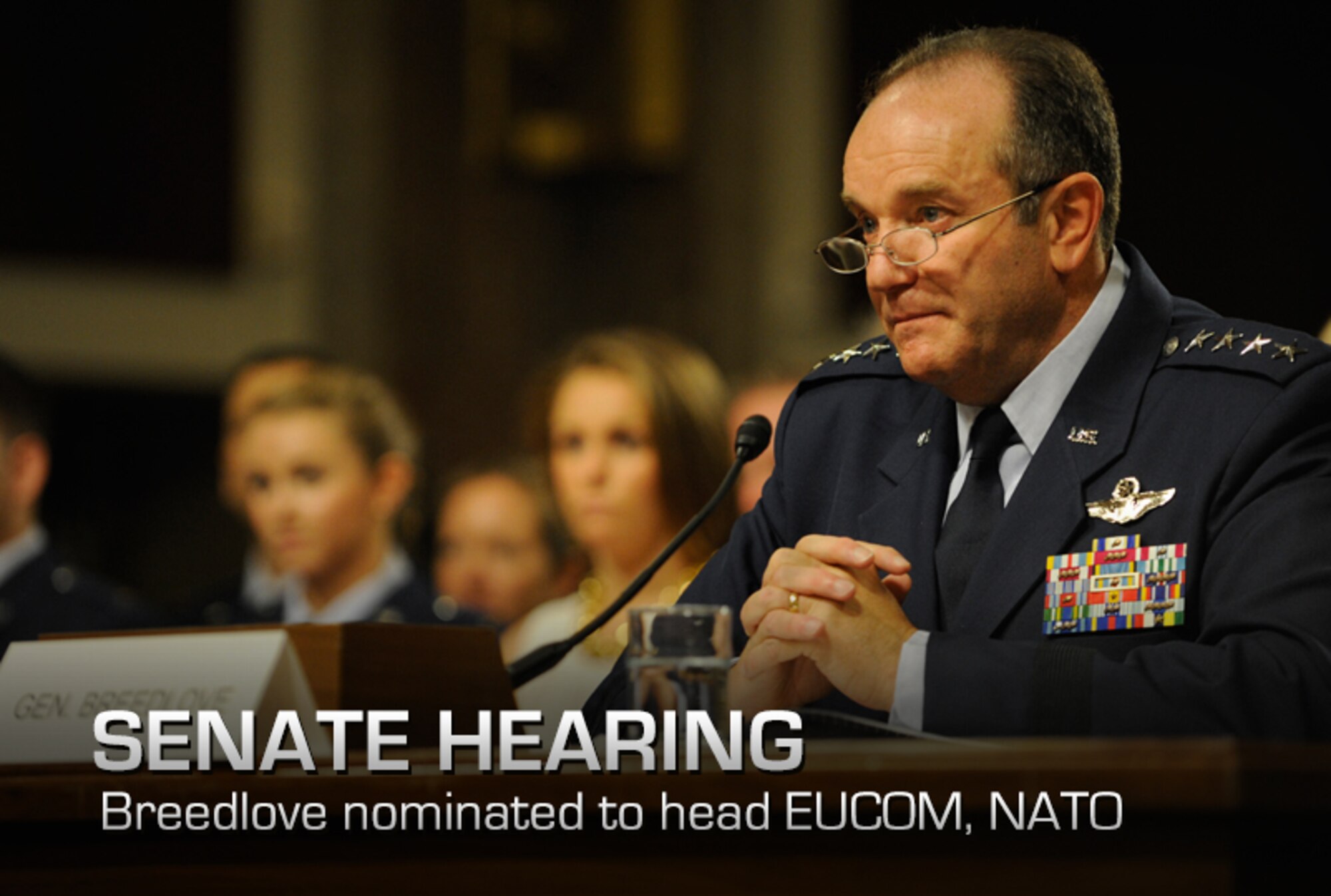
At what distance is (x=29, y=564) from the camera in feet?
14.2

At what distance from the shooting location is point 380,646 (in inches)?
72.4

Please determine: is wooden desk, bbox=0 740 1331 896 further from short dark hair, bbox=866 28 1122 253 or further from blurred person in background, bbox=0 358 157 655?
blurred person in background, bbox=0 358 157 655

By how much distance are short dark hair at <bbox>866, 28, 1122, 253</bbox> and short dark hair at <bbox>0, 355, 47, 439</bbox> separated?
2.98 m

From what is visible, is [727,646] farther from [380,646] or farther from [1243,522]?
[1243,522]

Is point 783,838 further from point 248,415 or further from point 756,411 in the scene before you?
point 248,415

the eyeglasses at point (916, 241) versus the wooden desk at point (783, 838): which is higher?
the eyeglasses at point (916, 241)

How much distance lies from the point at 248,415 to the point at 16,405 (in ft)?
2.08

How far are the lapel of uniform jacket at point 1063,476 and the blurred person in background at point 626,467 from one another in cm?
139

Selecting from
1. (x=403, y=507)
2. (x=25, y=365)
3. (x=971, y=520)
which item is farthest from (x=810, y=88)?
(x=971, y=520)

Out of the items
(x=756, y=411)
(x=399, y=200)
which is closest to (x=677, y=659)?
(x=756, y=411)

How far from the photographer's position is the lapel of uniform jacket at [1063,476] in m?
1.99

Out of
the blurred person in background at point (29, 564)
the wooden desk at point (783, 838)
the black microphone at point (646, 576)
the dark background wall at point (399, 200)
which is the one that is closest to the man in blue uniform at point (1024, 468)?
the black microphone at point (646, 576)

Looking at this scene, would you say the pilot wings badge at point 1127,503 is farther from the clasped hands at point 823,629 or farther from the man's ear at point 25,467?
the man's ear at point 25,467

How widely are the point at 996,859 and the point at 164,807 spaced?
0.68m
